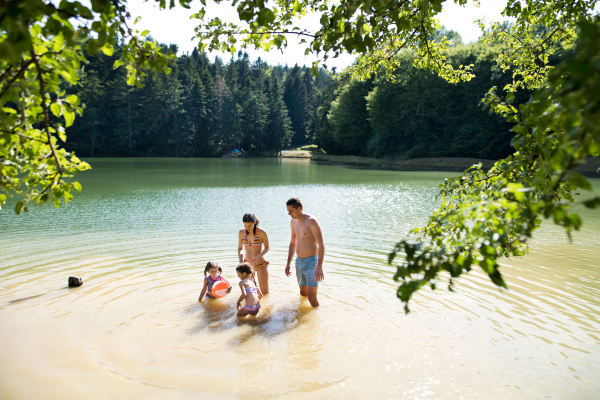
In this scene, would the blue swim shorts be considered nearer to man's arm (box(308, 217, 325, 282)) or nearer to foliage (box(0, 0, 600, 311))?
man's arm (box(308, 217, 325, 282))

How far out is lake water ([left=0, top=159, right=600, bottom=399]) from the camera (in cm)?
481

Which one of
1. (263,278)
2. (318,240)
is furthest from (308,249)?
(263,278)

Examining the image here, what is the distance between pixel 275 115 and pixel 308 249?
→ 7338 centimetres

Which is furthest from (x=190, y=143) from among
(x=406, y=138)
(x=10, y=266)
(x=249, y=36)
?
(x=249, y=36)

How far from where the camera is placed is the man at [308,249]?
6695mm

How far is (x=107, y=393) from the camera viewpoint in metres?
4.60

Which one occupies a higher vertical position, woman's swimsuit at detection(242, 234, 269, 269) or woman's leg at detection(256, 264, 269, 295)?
woman's swimsuit at detection(242, 234, 269, 269)

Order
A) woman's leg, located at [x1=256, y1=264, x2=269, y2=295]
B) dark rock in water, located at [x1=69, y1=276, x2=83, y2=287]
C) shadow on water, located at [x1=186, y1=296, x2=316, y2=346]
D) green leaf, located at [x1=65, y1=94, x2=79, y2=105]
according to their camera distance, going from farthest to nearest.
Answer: dark rock in water, located at [x1=69, y1=276, x2=83, y2=287] < woman's leg, located at [x1=256, y1=264, x2=269, y2=295] < shadow on water, located at [x1=186, y1=296, x2=316, y2=346] < green leaf, located at [x1=65, y1=94, x2=79, y2=105]

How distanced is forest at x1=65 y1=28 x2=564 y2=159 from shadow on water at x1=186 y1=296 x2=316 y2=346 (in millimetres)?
42018

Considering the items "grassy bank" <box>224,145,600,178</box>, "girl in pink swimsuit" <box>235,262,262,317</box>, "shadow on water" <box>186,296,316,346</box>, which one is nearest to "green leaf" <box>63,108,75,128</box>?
"shadow on water" <box>186,296,316,346</box>

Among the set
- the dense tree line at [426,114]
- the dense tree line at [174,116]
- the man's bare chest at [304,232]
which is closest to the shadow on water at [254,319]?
the man's bare chest at [304,232]

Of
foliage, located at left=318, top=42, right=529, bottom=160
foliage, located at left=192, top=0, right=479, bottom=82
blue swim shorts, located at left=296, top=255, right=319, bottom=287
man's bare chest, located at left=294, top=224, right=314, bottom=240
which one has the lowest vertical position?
blue swim shorts, located at left=296, top=255, right=319, bottom=287

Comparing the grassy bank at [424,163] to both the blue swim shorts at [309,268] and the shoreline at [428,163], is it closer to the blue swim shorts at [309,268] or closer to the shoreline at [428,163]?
the shoreline at [428,163]

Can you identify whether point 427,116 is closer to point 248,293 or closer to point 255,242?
point 255,242
